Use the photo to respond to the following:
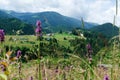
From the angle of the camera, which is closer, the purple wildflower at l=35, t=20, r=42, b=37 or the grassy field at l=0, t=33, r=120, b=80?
the purple wildflower at l=35, t=20, r=42, b=37

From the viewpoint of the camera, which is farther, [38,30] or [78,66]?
[78,66]

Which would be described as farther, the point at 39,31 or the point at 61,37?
the point at 61,37

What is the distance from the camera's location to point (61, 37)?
7456 inches

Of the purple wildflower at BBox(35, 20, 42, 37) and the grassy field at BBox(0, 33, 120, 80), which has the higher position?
the purple wildflower at BBox(35, 20, 42, 37)

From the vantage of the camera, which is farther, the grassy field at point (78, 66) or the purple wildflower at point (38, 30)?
the grassy field at point (78, 66)

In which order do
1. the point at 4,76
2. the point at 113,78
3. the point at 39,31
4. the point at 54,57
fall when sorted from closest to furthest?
the point at 4,76, the point at 39,31, the point at 113,78, the point at 54,57

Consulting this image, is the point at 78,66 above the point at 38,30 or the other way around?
the other way around

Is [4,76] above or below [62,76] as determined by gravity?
above

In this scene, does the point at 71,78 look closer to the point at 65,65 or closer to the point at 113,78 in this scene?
the point at 65,65

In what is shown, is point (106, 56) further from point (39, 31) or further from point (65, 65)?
point (39, 31)

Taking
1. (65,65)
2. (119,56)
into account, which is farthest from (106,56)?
(65,65)

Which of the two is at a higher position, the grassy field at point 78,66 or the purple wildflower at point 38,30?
the purple wildflower at point 38,30

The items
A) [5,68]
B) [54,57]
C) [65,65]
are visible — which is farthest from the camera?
[65,65]

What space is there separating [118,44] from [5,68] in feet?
9.49
